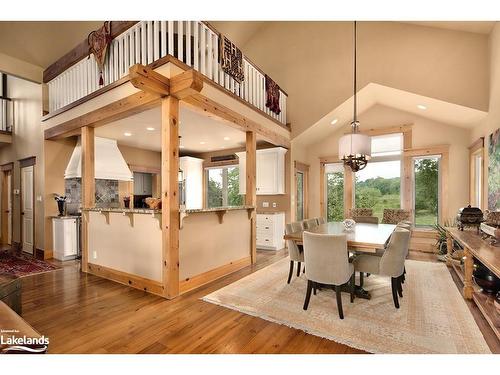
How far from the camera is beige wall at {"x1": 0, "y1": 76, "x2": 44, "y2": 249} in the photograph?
5.04m

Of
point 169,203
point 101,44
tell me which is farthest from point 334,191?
point 101,44

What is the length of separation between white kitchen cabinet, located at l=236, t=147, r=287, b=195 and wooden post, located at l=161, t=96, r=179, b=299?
125 inches

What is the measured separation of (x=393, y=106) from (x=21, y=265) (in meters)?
Answer: 8.16

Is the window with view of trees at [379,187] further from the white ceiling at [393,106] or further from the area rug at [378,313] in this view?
the area rug at [378,313]

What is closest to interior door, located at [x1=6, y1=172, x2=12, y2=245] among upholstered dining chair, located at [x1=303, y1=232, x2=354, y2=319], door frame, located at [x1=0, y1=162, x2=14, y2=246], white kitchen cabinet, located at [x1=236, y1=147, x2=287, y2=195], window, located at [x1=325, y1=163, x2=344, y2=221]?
door frame, located at [x1=0, y1=162, x2=14, y2=246]

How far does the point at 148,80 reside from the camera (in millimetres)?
2648

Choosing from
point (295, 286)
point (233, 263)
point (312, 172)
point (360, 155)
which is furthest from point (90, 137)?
point (312, 172)

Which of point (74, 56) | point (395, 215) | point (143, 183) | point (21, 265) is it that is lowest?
point (21, 265)

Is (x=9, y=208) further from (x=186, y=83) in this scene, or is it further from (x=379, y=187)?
(x=379, y=187)

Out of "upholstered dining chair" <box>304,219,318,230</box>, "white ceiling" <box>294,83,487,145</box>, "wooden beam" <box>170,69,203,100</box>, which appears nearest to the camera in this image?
"wooden beam" <box>170,69,203,100</box>

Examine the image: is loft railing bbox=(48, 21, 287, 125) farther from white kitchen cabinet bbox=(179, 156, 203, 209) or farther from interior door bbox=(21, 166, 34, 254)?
white kitchen cabinet bbox=(179, 156, 203, 209)

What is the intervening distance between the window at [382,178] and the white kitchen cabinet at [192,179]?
4417 millimetres

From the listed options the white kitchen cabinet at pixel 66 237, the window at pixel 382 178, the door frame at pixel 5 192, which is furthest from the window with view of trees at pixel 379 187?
the door frame at pixel 5 192
